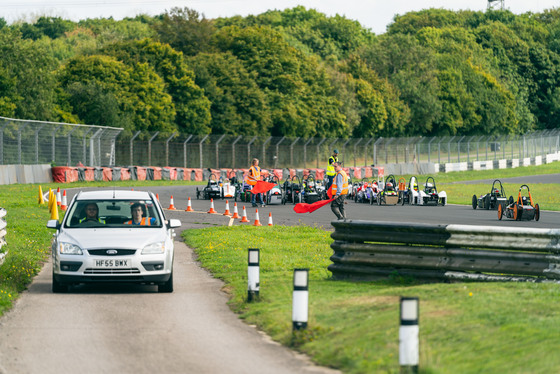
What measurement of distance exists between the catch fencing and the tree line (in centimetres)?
301

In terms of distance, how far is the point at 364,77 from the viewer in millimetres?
101875

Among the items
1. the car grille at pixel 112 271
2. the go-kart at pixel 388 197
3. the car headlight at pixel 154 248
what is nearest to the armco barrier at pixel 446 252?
the car headlight at pixel 154 248

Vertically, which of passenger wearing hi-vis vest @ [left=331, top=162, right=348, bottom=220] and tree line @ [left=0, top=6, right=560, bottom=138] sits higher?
tree line @ [left=0, top=6, right=560, bottom=138]

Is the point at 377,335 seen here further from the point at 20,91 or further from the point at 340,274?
the point at 20,91

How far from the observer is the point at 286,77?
87875 millimetres

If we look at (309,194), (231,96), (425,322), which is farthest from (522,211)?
(231,96)

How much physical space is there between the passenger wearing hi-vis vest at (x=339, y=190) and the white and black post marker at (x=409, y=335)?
16523 mm

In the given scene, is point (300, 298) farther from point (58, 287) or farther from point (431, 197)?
point (431, 197)

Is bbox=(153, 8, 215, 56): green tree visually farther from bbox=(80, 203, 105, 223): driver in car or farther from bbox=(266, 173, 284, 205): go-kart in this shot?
bbox=(80, 203, 105, 223): driver in car

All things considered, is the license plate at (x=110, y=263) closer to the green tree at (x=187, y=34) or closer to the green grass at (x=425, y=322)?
the green grass at (x=425, y=322)

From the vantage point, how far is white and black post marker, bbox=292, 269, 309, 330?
31.0ft

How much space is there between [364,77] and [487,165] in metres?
24.8

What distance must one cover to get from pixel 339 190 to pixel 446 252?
37.7ft

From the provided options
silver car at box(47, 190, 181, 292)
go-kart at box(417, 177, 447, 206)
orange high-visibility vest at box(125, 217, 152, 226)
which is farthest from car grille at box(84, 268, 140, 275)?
go-kart at box(417, 177, 447, 206)
